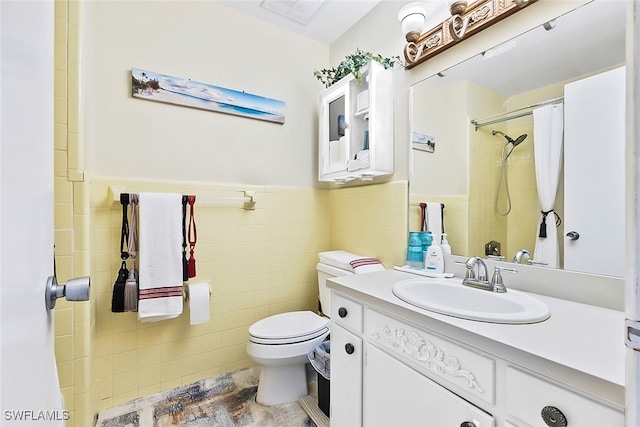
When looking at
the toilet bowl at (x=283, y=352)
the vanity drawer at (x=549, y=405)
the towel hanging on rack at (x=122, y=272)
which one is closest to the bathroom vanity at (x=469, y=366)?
the vanity drawer at (x=549, y=405)

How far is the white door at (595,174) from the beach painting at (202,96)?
1627mm

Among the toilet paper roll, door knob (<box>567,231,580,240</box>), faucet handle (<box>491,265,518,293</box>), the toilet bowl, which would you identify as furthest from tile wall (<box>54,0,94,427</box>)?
door knob (<box>567,231,580,240</box>)

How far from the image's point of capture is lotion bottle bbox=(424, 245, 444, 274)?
1.40m

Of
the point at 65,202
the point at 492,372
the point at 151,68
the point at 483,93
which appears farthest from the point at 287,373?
the point at 151,68

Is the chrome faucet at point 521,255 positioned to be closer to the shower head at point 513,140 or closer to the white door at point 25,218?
the shower head at point 513,140

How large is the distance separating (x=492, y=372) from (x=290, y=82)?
2.08m

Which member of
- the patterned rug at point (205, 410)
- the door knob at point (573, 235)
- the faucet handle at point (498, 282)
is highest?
the door knob at point (573, 235)

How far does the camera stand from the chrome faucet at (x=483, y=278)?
1.09 meters

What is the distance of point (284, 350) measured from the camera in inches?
59.4

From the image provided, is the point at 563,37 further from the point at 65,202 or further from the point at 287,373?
the point at 65,202

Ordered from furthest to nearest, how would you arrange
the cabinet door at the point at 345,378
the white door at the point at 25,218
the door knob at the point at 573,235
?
1. the cabinet door at the point at 345,378
2. the door knob at the point at 573,235
3. the white door at the point at 25,218

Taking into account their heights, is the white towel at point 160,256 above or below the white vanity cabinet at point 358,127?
below

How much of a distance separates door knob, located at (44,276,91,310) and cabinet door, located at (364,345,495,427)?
0.90 metres

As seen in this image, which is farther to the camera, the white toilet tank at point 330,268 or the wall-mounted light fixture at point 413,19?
the white toilet tank at point 330,268
